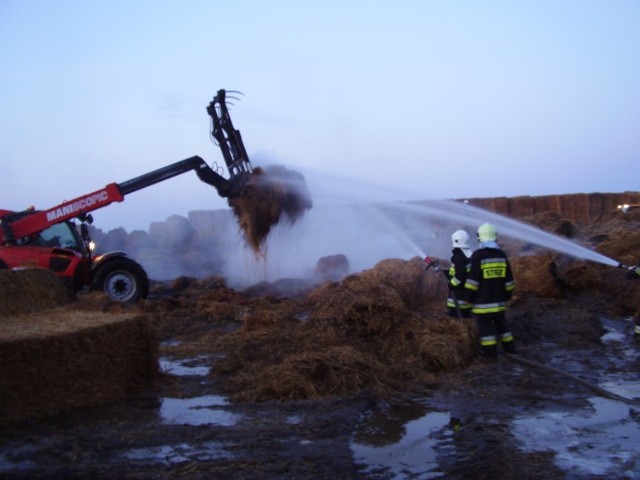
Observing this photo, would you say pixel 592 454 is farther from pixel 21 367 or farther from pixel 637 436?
pixel 21 367

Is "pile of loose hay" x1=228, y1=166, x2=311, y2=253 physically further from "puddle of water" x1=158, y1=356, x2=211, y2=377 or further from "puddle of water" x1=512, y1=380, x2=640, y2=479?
"puddle of water" x1=512, y1=380, x2=640, y2=479

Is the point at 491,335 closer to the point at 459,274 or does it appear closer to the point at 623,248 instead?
the point at 459,274

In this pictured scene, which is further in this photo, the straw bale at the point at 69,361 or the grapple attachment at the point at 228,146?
the grapple attachment at the point at 228,146

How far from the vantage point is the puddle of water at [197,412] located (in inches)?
255

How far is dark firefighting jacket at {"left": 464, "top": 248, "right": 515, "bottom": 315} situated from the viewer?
8.84 metres

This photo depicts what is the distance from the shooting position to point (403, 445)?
18.7 feet

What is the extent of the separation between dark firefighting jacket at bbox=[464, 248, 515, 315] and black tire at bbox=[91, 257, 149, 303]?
786 centimetres

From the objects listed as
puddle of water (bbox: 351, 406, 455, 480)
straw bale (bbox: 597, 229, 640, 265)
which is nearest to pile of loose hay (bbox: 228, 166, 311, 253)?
straw bale (bbox: 597, 229, 640, 265)

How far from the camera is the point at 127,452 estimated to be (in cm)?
556

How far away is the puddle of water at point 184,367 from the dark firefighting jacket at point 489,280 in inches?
142

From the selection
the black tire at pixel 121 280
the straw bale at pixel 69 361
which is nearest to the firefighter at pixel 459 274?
the straw bale at pixel 69 361

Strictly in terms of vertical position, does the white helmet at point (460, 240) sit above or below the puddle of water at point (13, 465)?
above

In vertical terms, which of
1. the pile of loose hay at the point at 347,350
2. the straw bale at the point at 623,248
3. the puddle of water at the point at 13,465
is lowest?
the puddle of water at the point at 13,465

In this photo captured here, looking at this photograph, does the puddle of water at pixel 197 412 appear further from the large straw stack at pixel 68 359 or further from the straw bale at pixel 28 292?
the straw bale at pixel 28 292
